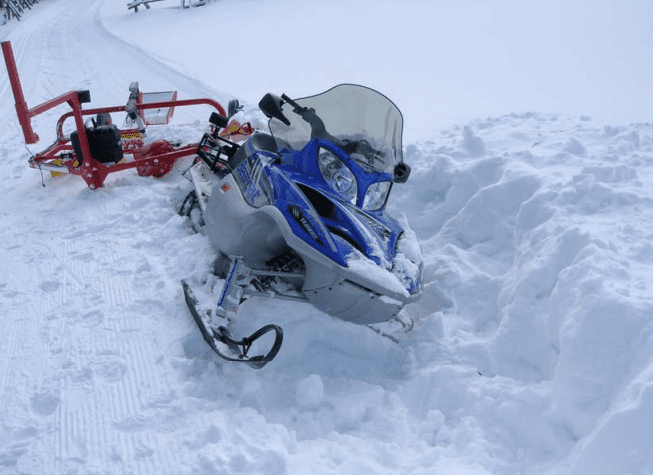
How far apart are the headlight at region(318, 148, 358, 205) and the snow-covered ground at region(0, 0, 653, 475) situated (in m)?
0.76

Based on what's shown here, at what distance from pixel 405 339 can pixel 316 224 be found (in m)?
0.94

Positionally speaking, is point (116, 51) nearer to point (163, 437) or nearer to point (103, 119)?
point (103, 119)

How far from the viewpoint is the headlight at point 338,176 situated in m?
3.35

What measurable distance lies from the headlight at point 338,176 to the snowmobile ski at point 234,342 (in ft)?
2.87

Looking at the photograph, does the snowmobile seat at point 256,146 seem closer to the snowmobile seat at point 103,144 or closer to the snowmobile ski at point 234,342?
the snowmobile ski at point 234,342

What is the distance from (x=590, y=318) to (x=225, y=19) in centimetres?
1576

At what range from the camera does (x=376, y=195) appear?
3.50 meters

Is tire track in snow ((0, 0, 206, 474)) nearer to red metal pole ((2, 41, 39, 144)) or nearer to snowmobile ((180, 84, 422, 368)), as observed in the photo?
snowmobile ((180, 84, 422, 368))

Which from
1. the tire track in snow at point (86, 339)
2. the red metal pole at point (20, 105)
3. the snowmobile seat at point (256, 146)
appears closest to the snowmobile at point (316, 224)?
the snowmobile seat at point (256, 146)

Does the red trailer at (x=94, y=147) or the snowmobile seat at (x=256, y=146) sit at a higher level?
the snowmobile seat at (x=256, y=146)

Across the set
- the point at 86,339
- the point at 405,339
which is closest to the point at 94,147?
the point at 86,339

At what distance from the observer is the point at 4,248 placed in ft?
14.3

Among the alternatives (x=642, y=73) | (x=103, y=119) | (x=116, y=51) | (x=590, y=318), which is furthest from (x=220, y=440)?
(x=116, y=51)

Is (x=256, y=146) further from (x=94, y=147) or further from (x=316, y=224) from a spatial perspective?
Result: (x=94, y=147)
